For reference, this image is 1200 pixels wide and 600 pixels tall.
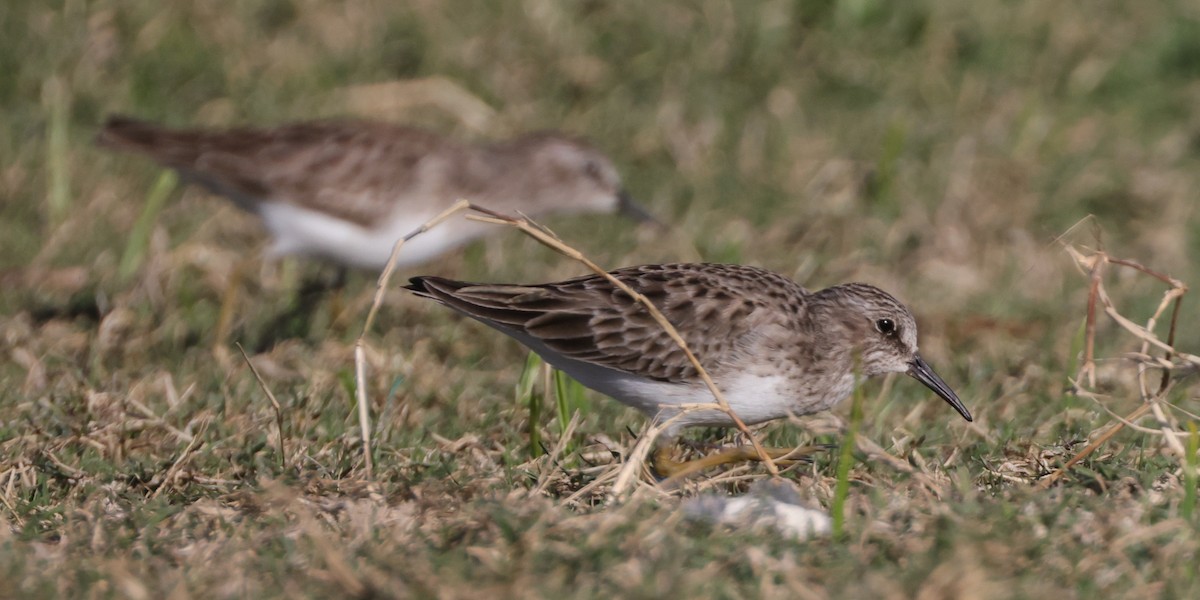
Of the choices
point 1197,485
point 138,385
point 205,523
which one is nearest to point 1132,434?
point 1197,485

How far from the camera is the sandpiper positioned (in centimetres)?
851

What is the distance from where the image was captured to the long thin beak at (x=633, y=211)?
9.45 m

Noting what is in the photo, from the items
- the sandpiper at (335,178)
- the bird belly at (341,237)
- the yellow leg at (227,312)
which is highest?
the sandpiper at (335,178)

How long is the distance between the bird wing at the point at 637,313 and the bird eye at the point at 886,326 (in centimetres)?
31

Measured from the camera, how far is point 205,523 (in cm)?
507

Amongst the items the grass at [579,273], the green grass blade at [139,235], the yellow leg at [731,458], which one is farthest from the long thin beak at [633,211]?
the yellow leg at [731,458]

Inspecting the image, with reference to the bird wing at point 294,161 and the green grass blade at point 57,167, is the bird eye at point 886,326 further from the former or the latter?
the green grass blade at point 57,167

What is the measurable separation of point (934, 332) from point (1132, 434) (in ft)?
6.82

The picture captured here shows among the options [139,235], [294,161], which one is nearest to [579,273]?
[294,161]

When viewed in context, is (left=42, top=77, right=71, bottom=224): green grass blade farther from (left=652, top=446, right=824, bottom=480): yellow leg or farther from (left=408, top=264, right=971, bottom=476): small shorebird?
(left=652, top=446, right=824, bottom=480): yellow leg

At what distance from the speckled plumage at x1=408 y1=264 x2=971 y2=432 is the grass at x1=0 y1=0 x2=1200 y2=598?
0.25 metres

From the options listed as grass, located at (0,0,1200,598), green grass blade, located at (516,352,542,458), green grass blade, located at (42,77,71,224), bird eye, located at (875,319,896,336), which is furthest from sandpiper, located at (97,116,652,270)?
bird eye, located at (875,319,896,336)

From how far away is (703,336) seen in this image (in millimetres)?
5984

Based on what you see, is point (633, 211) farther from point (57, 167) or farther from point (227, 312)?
point (57, 167)
